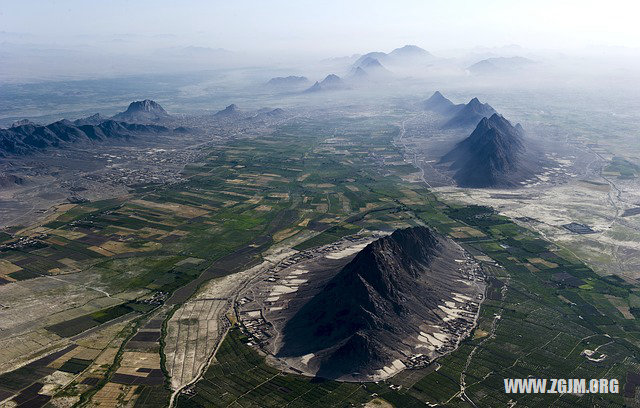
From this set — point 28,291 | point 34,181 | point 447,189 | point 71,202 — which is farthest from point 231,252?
point 34,181

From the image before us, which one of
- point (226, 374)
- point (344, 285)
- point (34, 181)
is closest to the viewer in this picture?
point (226, 374)

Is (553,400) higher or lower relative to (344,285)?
lower

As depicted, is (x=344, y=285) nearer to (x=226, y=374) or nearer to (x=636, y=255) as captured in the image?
(x=226, y=374)

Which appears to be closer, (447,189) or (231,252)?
(231,252)

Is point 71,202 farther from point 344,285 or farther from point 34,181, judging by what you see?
point 344,285

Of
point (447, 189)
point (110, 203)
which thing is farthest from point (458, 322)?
point (110, 203)

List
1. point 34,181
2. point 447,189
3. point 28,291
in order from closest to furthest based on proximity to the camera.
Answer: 1. point 28,291
2. point 447,189
3. point 34,181
